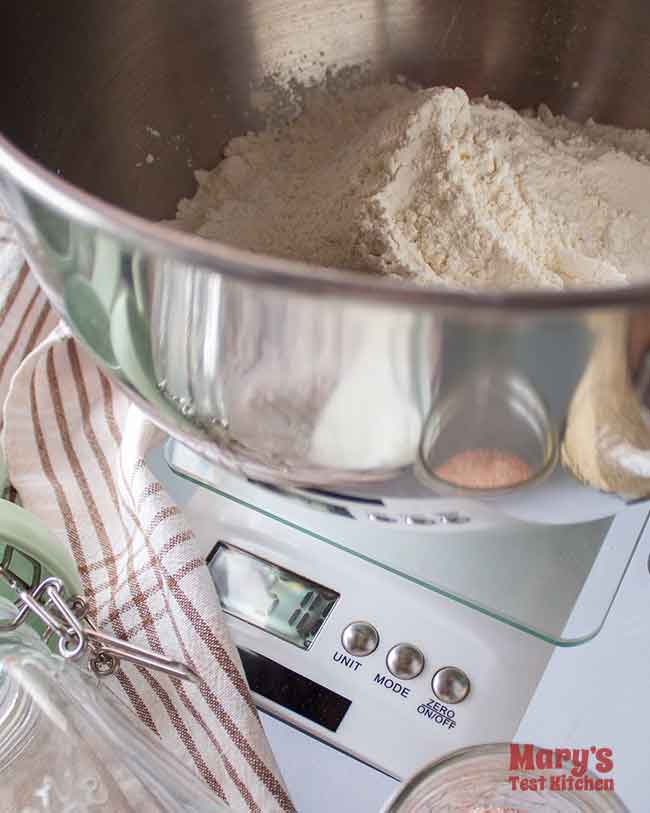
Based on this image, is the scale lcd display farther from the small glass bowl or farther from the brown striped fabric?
the small glass bowl

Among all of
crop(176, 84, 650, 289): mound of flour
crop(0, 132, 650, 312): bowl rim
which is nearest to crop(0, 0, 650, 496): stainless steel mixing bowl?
crop(0, 132, 650, 312): bowl rim

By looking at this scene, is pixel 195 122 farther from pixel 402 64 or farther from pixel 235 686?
pixel 235 686

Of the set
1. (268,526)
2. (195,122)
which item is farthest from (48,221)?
(195,122)

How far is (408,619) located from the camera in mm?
582

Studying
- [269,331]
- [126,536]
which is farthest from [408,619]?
[269,331]

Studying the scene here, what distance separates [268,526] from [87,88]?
0.97 ft

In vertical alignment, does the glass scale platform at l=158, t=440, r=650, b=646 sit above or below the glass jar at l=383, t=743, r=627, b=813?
above

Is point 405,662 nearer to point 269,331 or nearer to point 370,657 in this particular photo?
point 370,657

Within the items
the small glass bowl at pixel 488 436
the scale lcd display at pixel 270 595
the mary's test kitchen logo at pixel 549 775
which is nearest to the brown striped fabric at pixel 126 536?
the scale lcd display at pixel 270 595

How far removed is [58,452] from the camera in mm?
675

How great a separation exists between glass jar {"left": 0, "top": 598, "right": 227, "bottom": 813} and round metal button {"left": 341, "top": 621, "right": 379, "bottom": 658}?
0.36 ft

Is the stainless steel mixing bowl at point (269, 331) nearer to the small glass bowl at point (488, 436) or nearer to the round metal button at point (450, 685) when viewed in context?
the small glass bowl at point (488, 436)

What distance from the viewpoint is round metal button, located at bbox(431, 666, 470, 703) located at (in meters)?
0.56

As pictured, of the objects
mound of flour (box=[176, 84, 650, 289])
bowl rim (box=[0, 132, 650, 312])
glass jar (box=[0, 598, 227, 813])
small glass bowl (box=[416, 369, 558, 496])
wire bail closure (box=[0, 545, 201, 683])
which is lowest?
glass jar (box=[0, 598, 227, 813])
